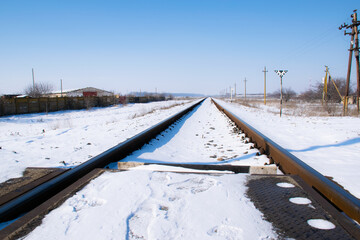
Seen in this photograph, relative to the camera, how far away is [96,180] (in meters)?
2.06

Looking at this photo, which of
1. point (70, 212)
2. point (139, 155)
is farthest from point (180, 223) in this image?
point (139, 155)

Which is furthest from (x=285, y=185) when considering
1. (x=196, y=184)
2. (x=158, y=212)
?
(x=158, y=212)

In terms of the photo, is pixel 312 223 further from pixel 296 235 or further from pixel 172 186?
pixel 172 186

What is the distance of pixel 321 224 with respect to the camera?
132 cm

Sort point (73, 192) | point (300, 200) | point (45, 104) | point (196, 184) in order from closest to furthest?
point (300, 200) → point (73, 192) → point (196, 184) → point (45, 104)

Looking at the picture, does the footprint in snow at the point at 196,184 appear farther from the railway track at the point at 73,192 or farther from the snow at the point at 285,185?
the railway track at the point at 73,192

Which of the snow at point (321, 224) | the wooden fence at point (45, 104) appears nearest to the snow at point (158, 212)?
the snow at point (321, 224)

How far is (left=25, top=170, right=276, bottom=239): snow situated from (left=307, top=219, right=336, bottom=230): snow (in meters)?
0.26

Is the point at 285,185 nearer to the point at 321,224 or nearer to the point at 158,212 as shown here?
the point at 321,224

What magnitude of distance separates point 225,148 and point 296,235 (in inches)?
149

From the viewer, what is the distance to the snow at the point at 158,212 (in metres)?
1.26

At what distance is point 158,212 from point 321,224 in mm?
963

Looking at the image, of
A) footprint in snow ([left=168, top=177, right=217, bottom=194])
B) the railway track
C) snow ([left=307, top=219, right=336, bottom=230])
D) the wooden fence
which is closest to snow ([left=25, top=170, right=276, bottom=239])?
footprint in snow ([left=168, top=177, right=217, bottom=194])

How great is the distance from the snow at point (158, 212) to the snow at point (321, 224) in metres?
0.26
